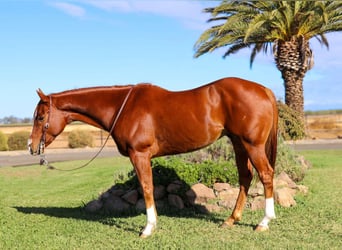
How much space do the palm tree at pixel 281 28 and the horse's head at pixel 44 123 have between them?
42.1 ft

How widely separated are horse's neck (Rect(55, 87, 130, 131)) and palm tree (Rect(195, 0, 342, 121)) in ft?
40.7

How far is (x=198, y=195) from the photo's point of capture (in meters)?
8.49

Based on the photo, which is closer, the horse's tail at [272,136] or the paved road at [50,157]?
the horse's tail at [272,136]

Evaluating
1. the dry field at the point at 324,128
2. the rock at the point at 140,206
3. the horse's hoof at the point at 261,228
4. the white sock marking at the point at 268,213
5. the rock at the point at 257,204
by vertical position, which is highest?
the white sock marking at the point at 268,213

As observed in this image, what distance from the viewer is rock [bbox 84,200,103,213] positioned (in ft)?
28.1

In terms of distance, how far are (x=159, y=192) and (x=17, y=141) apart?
28598mm

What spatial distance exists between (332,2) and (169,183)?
14808 mm

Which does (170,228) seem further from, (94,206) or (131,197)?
(94,206)

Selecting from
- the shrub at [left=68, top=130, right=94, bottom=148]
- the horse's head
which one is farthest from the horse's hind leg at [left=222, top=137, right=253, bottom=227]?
the shrub at [left=68, top=130, right=94, bottom=148]

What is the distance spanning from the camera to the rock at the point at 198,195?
27.8 feet

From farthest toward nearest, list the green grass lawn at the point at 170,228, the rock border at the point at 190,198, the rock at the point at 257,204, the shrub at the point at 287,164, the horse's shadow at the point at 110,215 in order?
the shrub at the point at 287,164, the rock border at the point at 190,198, the rock at the point at 257,204, the horse's shadow at the point at 110,215, the green grass lawn at the point at 170,228

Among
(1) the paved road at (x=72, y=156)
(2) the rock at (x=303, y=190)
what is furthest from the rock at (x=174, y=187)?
(1) the paved road at (x=72, y=156)

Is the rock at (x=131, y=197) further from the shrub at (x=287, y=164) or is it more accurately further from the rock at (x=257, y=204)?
the shrub at (x=287, y=164)

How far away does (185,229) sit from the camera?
22.6 feet
